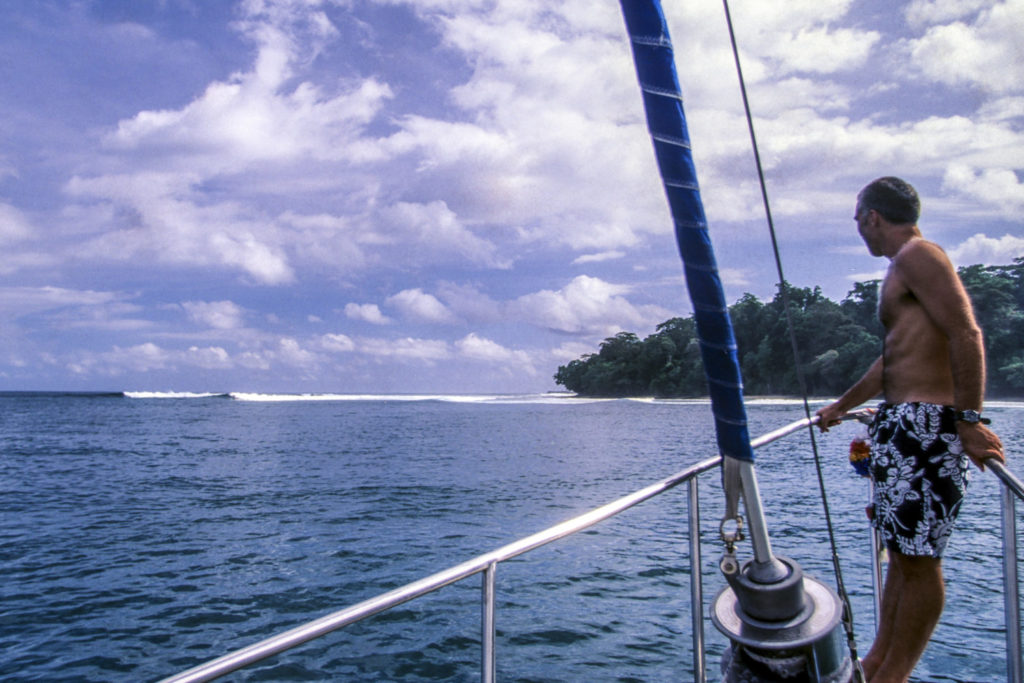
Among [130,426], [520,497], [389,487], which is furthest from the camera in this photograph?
[130,426]

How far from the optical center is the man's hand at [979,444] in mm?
1938

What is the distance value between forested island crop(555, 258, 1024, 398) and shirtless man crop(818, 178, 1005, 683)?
25000 millimetres

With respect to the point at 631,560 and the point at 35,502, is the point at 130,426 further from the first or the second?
the point at 631,560

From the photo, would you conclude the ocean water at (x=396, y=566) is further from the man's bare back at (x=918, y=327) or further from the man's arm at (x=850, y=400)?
the man's bare back at (x=918, y=327)

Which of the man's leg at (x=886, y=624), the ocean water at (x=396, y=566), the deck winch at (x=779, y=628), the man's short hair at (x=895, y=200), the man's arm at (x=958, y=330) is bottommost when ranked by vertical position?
the ocean water at (x=396, y=566)

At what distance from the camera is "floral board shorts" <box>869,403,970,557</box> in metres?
2.03

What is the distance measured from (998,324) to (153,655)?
208 feet

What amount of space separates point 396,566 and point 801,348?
43517 mm

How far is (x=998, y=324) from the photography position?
182 ft

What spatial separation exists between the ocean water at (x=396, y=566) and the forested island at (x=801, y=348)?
38.3 feet

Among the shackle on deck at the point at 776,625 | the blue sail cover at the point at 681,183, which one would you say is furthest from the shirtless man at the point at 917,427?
the blue sail cover at the point at 681,183

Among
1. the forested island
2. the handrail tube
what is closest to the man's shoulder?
the handrail tube

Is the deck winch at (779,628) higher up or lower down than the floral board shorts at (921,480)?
lower down

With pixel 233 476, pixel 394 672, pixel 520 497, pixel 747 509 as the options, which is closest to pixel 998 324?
pixel 520 497
